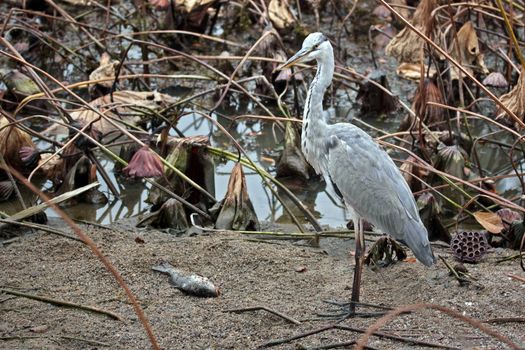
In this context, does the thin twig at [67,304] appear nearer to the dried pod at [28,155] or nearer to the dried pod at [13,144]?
the dried pod at [28,155]

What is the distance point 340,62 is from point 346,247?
124 inches

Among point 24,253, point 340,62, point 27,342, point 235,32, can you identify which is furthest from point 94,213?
point 235,32

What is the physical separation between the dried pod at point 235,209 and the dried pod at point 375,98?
257 cm

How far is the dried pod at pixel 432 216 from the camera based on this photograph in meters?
5.79

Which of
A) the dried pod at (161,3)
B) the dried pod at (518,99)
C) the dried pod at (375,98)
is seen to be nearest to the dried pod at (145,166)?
the dried pod at (518,99)

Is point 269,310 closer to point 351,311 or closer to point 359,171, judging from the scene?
point 351,311

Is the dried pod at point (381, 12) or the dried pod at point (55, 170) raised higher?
the dried pod at point (381, 12)

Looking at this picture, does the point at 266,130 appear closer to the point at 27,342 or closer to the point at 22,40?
the point at 22,40

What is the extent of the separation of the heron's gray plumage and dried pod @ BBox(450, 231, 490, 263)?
564 mm

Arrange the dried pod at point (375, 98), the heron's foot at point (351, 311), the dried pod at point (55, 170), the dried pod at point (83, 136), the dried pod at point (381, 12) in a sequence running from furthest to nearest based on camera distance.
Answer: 1. the dried pod at point (381, 12)
2. the dried pod at point (375, 98)
3. the dried pod at point (55, 170)
4. the dried pod at point (83, 136)
5. the heron's foot at point (351, 311)

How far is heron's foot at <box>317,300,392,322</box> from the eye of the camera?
178 inches

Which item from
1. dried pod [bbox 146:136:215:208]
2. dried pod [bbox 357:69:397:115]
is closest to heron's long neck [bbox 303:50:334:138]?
dried pod [bbox 146:136:215:208]

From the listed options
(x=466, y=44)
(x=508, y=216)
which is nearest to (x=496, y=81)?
(x=466, y=44)

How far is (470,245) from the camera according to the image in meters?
5.20
